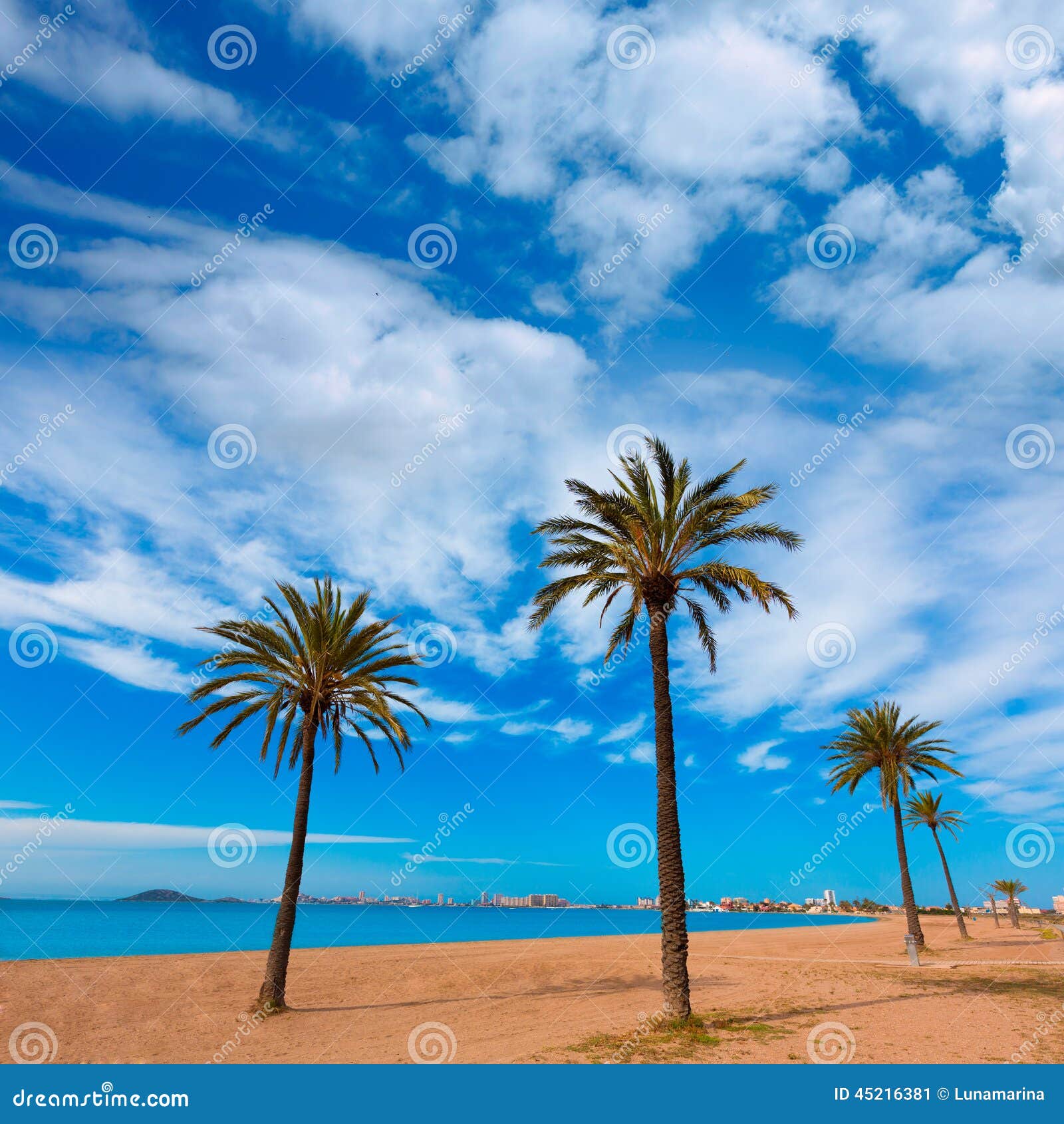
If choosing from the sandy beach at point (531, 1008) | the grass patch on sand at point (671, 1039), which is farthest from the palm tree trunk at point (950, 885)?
the grass patch on sand at point (671, 1039)

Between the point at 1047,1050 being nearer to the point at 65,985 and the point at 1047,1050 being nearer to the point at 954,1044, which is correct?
the point at 954,1044

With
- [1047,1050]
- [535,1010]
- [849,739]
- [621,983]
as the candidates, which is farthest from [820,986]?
[849,739]

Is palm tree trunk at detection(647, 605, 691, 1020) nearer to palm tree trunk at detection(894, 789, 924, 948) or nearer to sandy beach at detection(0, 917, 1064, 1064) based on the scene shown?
sandy beach at detection(0, 917, 1064, 1064)

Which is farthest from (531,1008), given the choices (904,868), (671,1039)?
(904,868)

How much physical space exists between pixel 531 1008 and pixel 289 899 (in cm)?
729

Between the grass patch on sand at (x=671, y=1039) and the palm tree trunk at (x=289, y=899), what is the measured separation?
914 centimetres

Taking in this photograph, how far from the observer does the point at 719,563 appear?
17703 millimetres

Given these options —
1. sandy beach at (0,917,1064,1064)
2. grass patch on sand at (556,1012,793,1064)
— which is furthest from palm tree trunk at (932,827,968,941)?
grass patch on sand at (556,1012,793,1064)

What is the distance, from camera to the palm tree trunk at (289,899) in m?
19.0

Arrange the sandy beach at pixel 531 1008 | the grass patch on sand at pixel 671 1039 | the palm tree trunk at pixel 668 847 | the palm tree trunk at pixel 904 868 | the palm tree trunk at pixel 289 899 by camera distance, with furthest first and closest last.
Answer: the palm tree trunk at pixel 904 868, the palm tree trunk at pixel 289 899, the palm tree trunk at pixel 668 847, the sandy beach at pixel 531 1008, the grass patch on sand at pixel 671 1039

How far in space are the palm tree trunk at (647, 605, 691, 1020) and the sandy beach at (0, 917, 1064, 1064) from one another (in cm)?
88

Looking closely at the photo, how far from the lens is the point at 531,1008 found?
19.6 meters

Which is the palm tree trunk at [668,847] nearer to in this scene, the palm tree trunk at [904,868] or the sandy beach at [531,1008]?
the sandy beach at [531,1008]

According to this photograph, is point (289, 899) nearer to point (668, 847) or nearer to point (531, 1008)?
point (531, 1008)
